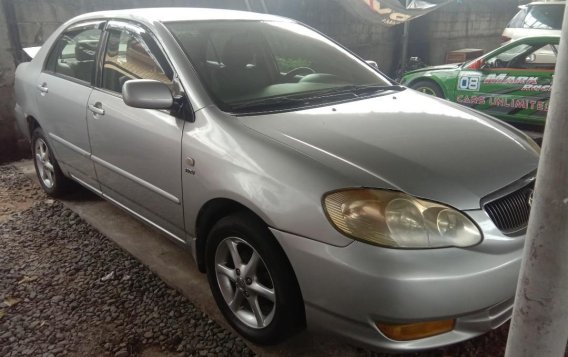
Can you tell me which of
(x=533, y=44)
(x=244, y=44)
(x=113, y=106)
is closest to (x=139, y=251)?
(x=113, y=106)

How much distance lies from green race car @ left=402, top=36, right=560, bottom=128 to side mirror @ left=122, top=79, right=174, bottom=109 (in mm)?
5426

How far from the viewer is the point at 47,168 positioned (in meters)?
4.14

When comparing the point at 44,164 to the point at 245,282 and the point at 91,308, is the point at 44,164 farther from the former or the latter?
the point at 245,282

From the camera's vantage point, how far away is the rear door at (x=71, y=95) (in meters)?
3.29

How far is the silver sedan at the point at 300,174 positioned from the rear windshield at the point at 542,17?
7.60 metres

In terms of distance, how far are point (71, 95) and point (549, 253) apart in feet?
10.5

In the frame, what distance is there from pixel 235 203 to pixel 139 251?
136cm

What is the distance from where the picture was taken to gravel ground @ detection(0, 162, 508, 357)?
2297 millimetres

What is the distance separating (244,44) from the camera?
2984 mm

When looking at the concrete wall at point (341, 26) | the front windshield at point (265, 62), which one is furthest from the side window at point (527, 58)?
the front windshield at point (265, 62)

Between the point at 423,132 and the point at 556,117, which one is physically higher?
the point at 556,117

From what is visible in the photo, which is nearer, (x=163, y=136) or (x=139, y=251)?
(x=163, y=136)

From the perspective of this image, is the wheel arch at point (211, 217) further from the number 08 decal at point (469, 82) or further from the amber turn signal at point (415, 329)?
the number 08 decal at point (469, 82)

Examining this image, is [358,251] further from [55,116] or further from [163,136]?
[55,116]
